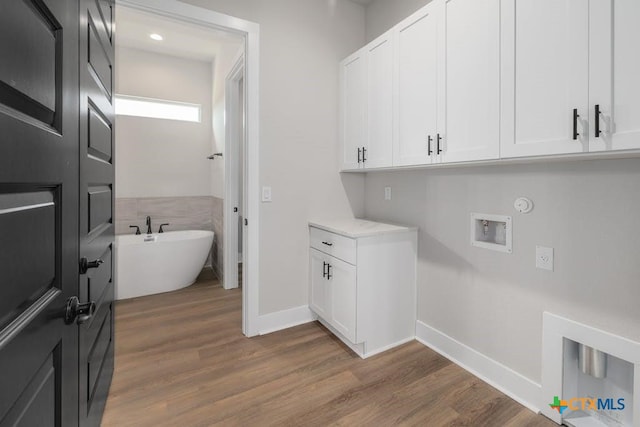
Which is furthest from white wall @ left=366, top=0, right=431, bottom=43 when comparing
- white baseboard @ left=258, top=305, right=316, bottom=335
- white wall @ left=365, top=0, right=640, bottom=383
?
white baseboard @ left=258, top=305, right=316, bottom=335

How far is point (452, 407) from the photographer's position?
5.33 ft

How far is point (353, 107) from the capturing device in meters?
2.56

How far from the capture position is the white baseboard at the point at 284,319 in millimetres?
2459

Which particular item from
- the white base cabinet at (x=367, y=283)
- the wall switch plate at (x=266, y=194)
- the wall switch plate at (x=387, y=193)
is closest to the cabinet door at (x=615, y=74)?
the white base cabinet at (x=367, y=283)

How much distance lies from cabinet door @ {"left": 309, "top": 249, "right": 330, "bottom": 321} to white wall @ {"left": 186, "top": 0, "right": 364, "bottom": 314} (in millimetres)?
78

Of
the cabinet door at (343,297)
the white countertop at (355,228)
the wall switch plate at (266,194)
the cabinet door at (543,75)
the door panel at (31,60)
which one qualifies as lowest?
the cabinet door at (343,297)

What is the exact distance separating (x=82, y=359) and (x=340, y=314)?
155 cm

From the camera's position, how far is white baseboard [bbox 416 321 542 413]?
1.64 meters

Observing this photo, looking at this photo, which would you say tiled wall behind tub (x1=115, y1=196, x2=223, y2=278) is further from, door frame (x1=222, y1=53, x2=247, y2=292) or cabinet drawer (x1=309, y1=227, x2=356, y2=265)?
cabinet drawer (x1=309, y1=227, x2=356, y2=265)

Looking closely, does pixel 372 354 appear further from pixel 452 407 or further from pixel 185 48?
pixel 185 48

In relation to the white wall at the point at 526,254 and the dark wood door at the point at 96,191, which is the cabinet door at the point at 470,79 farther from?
the dark wood door at the point at 96,191

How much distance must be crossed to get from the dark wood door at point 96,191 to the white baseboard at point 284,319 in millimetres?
1061

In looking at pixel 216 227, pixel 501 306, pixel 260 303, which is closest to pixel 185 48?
pixel 216 227

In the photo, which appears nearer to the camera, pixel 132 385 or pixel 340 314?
pixel 132 385
